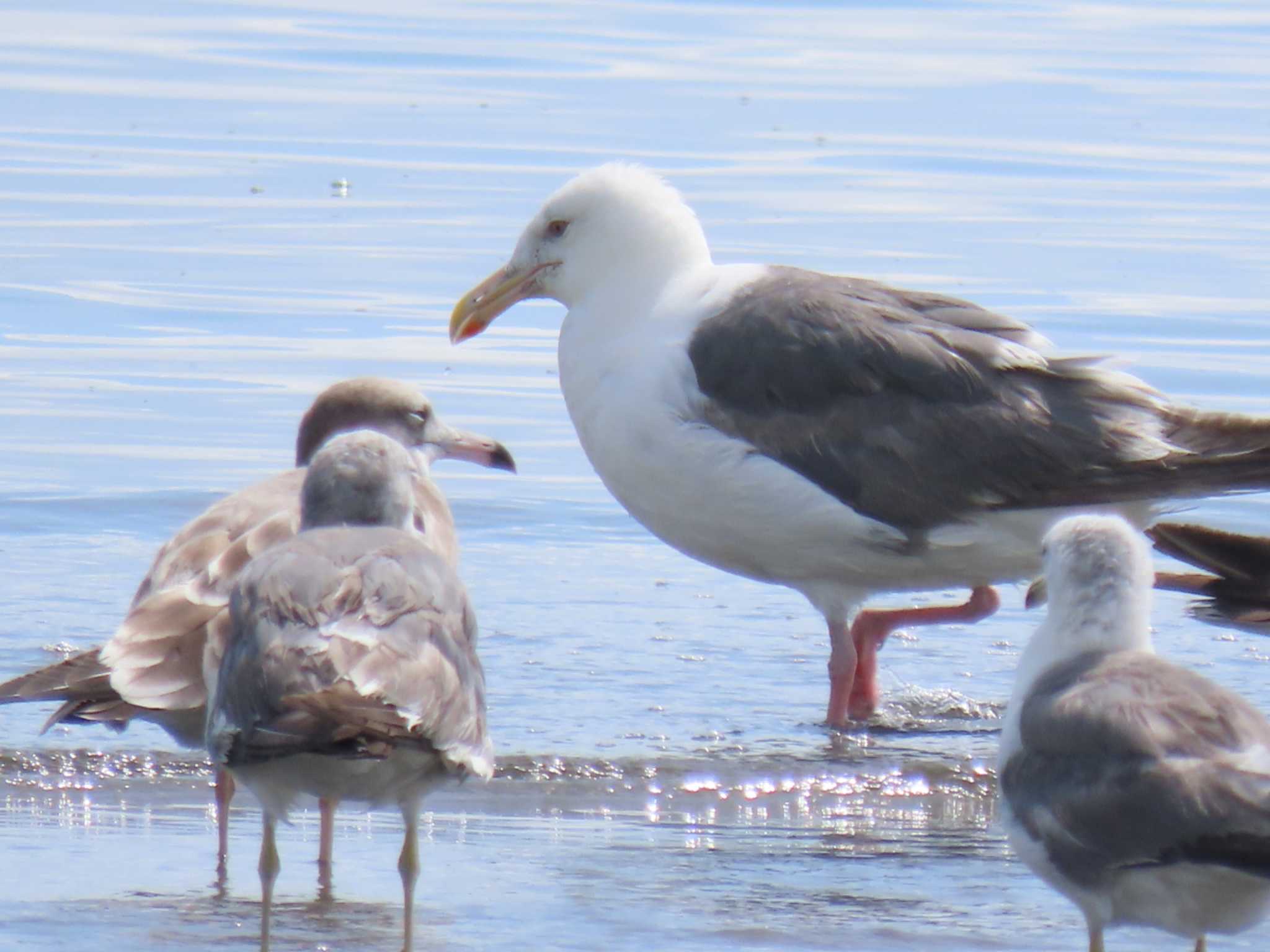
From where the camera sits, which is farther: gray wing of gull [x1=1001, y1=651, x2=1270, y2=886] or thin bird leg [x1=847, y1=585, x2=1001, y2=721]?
thin bird leg [x1=847, y1=585, x2=1001, y2=721]

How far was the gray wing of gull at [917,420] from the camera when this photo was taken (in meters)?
8.29

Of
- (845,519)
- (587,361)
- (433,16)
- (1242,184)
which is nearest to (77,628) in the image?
(587,361)

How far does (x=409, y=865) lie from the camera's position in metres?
6.00

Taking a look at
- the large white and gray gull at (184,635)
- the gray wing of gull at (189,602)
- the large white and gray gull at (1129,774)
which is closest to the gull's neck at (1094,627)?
the large white and gray gull at (1129,774)

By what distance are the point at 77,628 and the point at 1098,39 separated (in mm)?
19924

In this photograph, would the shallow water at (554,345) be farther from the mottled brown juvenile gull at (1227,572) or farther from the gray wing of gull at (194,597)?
the gray wing of gull at (194,597)

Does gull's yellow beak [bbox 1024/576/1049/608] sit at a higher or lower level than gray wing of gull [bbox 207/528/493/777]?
higher

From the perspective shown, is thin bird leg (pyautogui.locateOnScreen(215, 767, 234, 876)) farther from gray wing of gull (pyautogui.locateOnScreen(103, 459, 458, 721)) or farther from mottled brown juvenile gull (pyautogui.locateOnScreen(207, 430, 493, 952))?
mottled brown juvenile gull (pyautogui.locateOnScreen(207, 430, 493, 952))

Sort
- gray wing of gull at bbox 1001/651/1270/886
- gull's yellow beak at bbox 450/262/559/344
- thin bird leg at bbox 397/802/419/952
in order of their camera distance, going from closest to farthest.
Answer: gray wing of gull at bbox 1001/651/1270/886 → thin bird leg at bbox 397/802/419/952 → gull's yellow beak at bbox 450/262/559/344

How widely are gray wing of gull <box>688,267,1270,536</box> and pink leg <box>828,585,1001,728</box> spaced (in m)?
A: 0.63

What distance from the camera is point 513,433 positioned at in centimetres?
1241

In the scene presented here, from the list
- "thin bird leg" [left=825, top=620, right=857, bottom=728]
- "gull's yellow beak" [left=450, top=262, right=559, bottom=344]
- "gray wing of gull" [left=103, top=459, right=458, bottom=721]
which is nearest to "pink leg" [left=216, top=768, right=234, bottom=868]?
"gray wing of gull" [left=103, top=459, right=458, bottom=721]

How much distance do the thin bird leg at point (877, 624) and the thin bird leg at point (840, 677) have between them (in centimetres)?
5

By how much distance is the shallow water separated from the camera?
22.1ft
